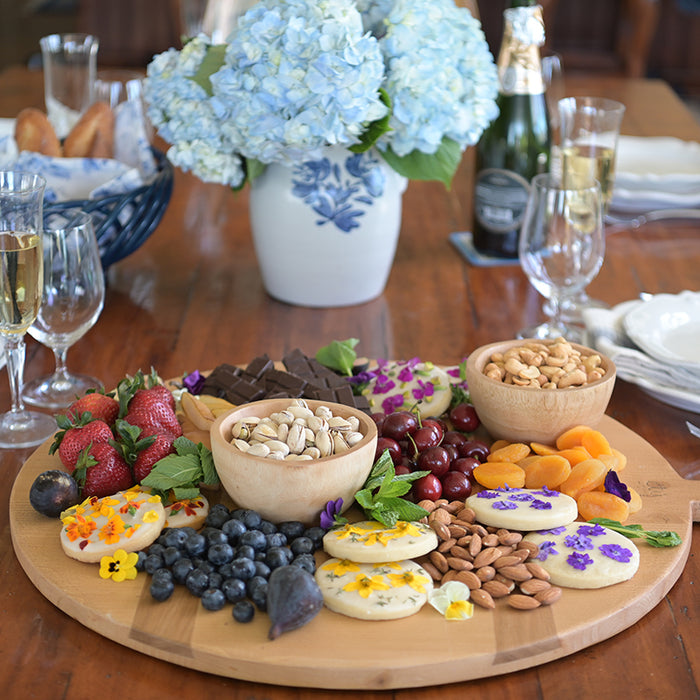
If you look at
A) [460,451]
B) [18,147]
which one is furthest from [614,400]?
[18,147]

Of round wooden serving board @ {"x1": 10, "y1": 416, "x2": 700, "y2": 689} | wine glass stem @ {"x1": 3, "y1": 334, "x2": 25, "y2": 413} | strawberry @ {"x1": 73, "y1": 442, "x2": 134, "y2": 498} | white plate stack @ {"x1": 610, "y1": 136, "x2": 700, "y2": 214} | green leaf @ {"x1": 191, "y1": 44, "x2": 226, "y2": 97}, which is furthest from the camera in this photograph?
white plate stack @ {"x1": 610, "y1": 136, "x2": 700, "y2": 214}

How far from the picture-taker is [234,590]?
0.85 meters

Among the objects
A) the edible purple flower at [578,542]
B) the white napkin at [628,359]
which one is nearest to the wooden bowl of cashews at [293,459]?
the edible purple flower at [578,542]

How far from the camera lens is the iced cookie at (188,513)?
951 millimetres

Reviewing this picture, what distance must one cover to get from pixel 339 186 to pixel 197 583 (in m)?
0.81

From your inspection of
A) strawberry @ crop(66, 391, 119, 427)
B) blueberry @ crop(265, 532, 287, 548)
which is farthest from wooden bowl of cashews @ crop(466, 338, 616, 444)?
strawberry @ crop(66, 391, 119, 427)

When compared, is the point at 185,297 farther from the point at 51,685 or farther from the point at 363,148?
the point at 51,685

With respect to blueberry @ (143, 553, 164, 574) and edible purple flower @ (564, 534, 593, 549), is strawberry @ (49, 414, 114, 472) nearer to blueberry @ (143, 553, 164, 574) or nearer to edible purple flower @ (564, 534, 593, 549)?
blueberry @ (143, 553, 164, 574)

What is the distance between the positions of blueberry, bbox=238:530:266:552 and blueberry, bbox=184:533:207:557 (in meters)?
0.04

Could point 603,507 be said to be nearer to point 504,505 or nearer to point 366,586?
point 504,505

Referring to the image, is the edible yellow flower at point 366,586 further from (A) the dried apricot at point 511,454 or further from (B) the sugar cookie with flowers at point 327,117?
(B) the sugar cookie with flowers at point 327,117

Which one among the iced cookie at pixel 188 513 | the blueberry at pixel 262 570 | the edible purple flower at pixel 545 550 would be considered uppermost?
the edible purple flower at pixel 545 550

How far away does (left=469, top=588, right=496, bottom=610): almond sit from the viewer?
850 millimetres

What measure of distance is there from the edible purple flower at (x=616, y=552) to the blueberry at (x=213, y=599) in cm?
37
